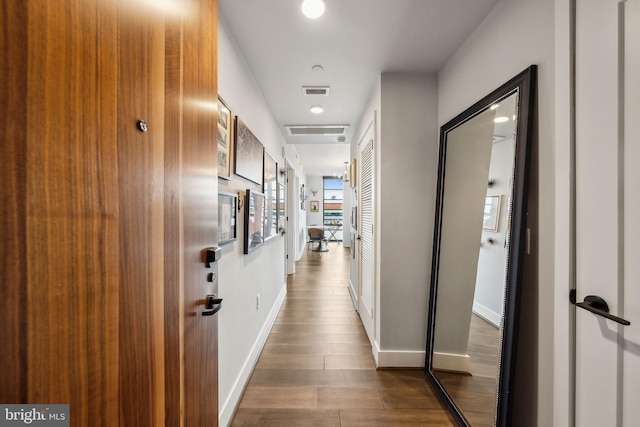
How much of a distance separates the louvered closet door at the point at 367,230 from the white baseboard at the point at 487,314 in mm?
931

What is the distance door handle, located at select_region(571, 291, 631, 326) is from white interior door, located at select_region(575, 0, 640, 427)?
0.06ft

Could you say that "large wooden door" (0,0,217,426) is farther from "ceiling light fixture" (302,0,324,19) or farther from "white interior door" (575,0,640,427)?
"white interior door" (575,0,640,427)

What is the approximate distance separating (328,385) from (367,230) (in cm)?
147

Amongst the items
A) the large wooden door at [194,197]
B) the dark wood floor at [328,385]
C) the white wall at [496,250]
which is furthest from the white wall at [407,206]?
the large wooden door at [194,197]

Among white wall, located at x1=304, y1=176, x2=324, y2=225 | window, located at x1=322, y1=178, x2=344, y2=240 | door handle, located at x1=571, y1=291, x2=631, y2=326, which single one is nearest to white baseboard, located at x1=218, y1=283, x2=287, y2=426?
door handle, located at x1=571, y1=291, x2=631, y2=326

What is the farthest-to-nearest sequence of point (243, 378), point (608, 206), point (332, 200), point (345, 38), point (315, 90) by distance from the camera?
point (332, 200), point (315, 90), point (243, 378), point (345, 38), point (608, 206)

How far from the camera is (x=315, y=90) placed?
2301 millimetres

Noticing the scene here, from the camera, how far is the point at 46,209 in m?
0.41

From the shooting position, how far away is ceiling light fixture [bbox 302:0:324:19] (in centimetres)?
132

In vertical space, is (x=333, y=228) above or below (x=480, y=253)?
below

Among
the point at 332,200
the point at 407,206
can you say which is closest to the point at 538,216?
the point at 407,206

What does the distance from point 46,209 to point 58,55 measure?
27cm

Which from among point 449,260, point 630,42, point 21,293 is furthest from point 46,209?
point 449,260

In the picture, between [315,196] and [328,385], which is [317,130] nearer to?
[328,385]
